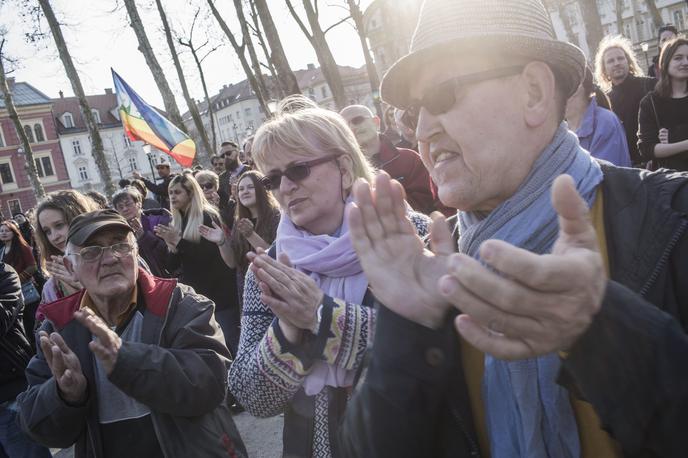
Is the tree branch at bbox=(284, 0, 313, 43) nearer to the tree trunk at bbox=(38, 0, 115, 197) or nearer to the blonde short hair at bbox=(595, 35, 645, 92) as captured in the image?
the tree trunk at bbox=(38, 0, 115, 197)

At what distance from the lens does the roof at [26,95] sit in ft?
172

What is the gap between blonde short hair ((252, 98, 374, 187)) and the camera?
229 cm

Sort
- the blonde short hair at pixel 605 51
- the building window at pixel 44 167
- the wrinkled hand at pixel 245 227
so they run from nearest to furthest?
the wrinkled hand at pixel 245 227, the blonde short hair at pixel 605 51, the building window at pixel 44 167

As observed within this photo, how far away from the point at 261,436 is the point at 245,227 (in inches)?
70.3

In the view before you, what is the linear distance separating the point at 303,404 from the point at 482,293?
1250 mm

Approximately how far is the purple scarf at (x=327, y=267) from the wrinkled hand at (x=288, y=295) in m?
0.20

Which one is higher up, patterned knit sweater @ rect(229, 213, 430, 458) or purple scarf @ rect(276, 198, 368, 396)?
purple scarf @ rect(276, 198, 368, 396)

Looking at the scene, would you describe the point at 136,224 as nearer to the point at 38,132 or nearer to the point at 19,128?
the point at 19,128

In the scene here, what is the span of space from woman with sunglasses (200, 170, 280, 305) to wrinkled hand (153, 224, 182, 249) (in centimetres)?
35

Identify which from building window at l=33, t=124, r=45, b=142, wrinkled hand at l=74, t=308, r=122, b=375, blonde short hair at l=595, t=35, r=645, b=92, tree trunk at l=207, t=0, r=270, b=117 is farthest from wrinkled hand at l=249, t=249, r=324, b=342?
building window at l=33, t=124, r=45, b=142

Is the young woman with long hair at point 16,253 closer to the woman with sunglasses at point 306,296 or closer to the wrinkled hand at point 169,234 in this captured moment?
the wrinkled hand at point 169,234

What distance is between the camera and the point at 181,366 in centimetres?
232

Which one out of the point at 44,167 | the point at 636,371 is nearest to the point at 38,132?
the point at 44,167

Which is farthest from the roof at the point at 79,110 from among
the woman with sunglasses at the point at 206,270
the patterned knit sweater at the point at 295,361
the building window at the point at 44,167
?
the patterned knit sweater at the point at 295,361
